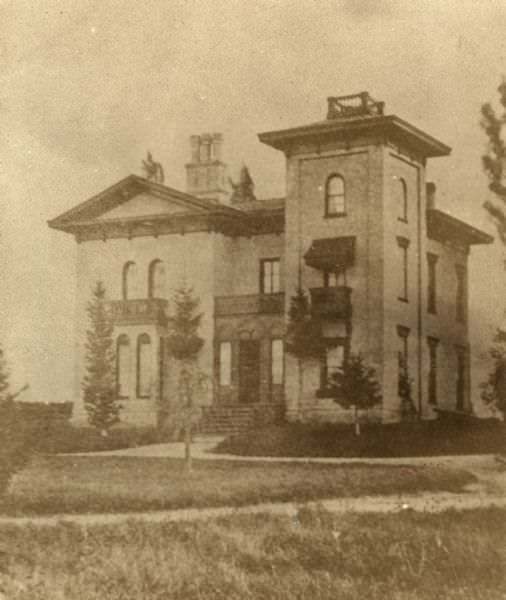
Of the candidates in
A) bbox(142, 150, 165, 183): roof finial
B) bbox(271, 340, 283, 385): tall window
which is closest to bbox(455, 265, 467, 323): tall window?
bbox(142, 150, 165, 183): roof finial

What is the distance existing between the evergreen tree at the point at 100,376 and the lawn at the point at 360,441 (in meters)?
0.92

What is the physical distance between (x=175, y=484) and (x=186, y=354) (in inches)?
54.7

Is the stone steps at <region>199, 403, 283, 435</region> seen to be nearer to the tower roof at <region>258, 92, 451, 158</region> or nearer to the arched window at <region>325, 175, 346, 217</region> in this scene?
the arched window at <region>325, 175, 346, 217</region>

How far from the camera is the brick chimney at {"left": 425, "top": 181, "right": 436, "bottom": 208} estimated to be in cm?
790

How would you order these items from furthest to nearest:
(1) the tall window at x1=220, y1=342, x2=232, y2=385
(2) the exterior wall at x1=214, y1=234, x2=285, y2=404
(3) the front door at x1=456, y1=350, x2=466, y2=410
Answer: (2) the exterior wall at x1=214, y1=234, x2=285, y2=404
(1) the tall window at x1=220, y1=342, x2=232, y2=385
(3) the front door at x1=456, y1=350, x2=466, y2=410

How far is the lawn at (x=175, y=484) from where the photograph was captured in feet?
25.2

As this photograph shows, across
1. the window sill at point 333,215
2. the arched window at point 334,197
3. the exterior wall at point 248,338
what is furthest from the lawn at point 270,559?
the arched window at point 334,197

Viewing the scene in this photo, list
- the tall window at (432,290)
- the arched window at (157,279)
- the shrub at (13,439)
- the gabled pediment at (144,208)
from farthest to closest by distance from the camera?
the arched window at (157,279) < the gabled pediment at (144,208) < the tall window at (432,290) < the shrub at (13,439)

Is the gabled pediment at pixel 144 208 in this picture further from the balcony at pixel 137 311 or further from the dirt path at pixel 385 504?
the dirt path at pixel 385 504

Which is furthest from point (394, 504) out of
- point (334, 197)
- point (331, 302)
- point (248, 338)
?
point (248, 338)

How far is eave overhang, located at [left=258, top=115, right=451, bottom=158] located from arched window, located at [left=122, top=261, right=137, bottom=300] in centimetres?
138

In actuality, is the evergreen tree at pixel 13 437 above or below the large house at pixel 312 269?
below

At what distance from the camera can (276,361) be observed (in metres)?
11.5

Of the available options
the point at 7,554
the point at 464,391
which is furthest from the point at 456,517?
the point at 7,554
